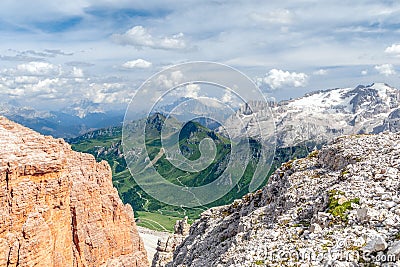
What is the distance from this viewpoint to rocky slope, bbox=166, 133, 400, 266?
21141 millimetres

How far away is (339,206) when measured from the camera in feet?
87.1

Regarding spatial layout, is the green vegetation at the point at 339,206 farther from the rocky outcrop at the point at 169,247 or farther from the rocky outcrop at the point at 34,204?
the rocky outcrop at the point at 34,204

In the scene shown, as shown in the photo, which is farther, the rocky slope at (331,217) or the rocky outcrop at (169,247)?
the rocky outcrop at (169,247)

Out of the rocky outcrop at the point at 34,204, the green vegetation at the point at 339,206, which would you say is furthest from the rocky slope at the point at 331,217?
the rocky outcrop at the point at 34,204

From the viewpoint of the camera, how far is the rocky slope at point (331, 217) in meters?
21.1

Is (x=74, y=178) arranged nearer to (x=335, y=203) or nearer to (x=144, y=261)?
(x=144, y=261)

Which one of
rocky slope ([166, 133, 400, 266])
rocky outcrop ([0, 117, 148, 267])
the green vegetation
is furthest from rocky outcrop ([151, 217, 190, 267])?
the green vegetation

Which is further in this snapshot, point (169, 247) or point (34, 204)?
point (169, 247)

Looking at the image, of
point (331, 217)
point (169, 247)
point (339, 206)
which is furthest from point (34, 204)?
point (339, 206)

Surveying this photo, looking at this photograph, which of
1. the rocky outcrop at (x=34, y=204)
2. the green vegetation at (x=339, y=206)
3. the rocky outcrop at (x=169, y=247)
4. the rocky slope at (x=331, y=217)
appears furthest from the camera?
the rocky outcrop at (x=169, y=247)

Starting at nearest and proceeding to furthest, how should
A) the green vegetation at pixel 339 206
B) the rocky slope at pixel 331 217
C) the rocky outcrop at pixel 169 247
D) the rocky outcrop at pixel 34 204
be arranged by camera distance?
the rocky slope at pixel 331 217 → the green vegetation at pixel 339 206 → the rocky outcrop at pixel 34 204 → the rocky outcrop at pixel 169 247

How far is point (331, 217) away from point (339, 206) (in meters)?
1.56

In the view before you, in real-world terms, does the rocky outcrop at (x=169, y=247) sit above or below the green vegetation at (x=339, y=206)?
below

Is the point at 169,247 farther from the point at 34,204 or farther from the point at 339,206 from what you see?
the point at 339,206
